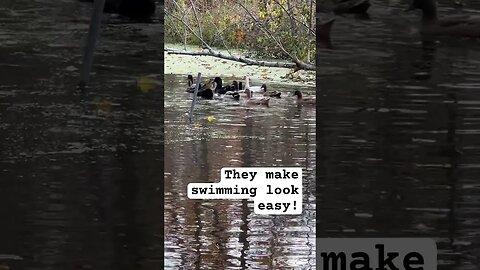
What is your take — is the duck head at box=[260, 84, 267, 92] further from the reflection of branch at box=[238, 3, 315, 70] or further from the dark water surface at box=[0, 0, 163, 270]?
the dark water surface at box=[0, 0, 163, 270]

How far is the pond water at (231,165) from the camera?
1532 millimetres

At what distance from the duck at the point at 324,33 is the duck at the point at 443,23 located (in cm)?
20

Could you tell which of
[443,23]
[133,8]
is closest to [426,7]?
[443,23]

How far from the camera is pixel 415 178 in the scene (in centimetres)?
155

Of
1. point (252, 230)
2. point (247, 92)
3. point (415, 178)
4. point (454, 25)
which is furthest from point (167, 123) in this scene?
point (454, 25)

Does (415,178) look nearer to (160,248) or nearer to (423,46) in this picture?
(423,46)

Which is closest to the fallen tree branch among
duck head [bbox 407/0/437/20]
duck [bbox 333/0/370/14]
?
duck [bbox 333/0/370/14]

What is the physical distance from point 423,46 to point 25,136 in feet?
3.21

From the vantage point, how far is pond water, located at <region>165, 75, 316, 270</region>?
1.53 meters

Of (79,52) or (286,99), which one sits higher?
(79,52)

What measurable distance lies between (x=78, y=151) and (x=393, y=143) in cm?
75

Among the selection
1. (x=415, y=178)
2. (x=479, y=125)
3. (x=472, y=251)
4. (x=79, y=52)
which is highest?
(x=79, y=52)

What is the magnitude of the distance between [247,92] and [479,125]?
566 millimetres

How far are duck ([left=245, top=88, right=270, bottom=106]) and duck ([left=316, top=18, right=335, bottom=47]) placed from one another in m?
0.19
